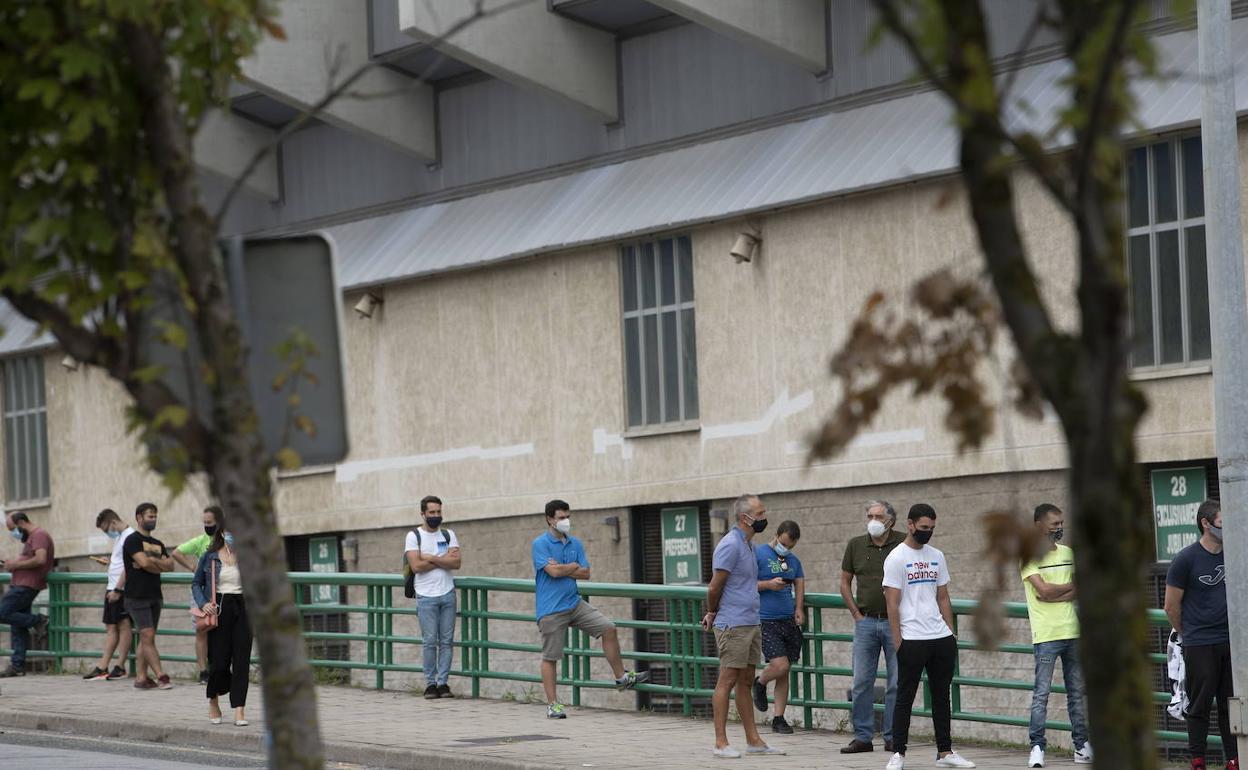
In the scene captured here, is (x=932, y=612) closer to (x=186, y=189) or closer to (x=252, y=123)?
(x=186, y=189)

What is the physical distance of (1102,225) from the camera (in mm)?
4520

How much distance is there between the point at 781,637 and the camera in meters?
16.3

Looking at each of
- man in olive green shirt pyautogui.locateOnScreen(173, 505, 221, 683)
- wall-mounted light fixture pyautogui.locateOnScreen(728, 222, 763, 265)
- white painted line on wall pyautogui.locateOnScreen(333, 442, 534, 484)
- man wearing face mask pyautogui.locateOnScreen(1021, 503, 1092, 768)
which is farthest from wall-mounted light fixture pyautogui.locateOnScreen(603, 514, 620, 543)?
man wearing face mask pyautogui.locateOnScreen(1021, 503, 1092, 768)

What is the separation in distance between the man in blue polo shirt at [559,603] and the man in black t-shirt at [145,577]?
4057mm

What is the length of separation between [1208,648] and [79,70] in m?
9.25

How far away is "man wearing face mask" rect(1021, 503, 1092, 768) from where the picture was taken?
45.8ft

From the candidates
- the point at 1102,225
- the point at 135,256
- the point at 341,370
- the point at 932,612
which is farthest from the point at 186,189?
the point at 932,612

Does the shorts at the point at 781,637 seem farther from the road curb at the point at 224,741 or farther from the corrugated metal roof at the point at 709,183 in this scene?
the corrugated metal roof at the point at 709,183

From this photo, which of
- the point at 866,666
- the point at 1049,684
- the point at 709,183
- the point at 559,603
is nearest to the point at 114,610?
the point at 559,603

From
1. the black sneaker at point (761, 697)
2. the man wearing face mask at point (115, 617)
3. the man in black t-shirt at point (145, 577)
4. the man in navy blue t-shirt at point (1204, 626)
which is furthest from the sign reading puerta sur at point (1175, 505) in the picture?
the man wearing face mask at point (115, 617)

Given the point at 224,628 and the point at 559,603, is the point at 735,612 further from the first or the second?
the point at 224,628

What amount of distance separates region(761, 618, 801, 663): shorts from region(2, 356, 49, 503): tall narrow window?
1578cm

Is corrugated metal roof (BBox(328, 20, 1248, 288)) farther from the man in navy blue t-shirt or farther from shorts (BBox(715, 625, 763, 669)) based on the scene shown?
shorts (BBox(715, 625, 763, 669))

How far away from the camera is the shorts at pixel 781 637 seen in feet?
53.4
